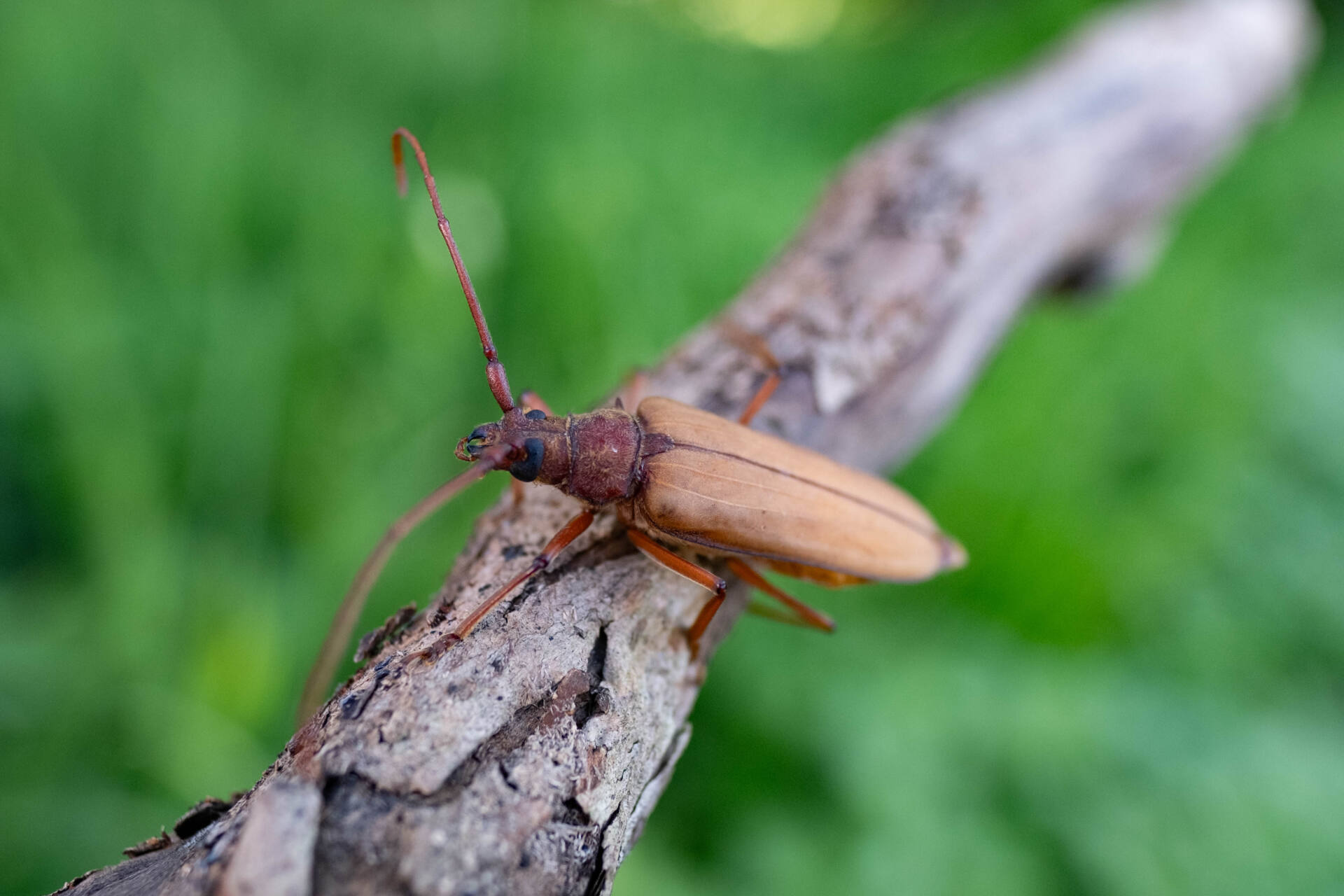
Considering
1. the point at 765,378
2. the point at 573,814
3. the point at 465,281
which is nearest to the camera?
the point at 573,814

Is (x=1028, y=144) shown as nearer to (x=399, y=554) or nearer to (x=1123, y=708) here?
(x=1123, y=708)

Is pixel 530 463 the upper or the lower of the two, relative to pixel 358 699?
upper

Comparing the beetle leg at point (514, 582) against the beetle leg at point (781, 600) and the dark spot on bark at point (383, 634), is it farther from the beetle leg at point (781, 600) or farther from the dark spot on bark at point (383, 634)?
the beetle leg at point (781, 600)

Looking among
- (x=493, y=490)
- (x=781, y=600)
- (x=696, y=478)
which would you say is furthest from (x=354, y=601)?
(x=493, y=490)

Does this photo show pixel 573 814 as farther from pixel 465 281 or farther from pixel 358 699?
pixel 465 281

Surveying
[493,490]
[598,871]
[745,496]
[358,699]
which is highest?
[493,490]

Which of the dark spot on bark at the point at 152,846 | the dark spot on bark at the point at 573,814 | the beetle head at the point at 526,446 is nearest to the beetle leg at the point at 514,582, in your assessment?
the beetle head at the point at 526,446

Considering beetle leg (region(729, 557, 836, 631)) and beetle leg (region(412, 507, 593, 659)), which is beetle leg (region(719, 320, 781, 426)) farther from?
beetle leg (region(412, 507, 593, 659))
